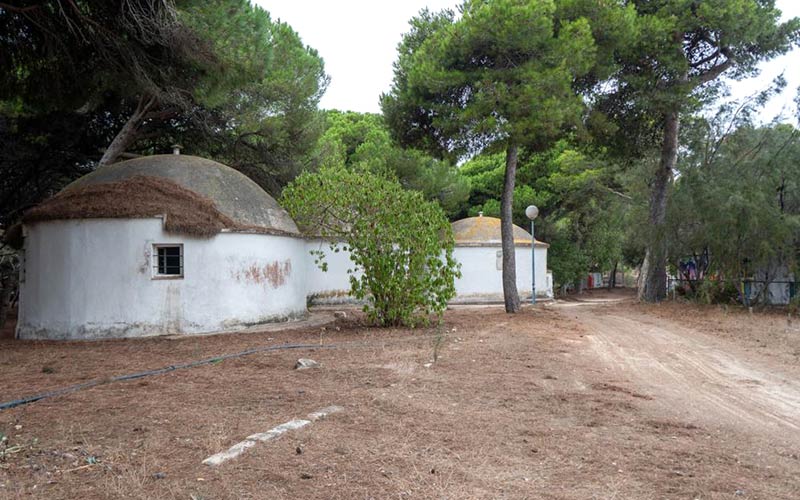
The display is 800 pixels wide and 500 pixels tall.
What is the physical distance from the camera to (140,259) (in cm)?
1330

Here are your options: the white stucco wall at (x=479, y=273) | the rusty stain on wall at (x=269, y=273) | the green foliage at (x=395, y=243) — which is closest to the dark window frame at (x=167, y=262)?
the rusty stain on wall at (x=269, y=273)

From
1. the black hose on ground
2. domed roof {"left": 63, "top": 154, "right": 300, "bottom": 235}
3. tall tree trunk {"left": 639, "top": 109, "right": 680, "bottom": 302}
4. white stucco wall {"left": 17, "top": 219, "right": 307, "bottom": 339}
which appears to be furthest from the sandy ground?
tall tree trunk {"left": 639, "top": 109, "right": 680, "bottom": 302}

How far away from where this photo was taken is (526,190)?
99.5ft

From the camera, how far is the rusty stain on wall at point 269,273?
14.5 meters

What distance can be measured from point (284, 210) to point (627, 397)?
1171 cm

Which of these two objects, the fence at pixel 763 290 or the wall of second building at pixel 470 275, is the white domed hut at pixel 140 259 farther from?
the fence at pixel 763 290

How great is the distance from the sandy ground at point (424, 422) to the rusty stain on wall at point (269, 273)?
332cm

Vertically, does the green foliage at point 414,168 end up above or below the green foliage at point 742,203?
above

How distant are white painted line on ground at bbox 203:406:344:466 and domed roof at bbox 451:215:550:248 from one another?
18777 millimetres

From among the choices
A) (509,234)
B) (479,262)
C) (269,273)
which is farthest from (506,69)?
(479,262)

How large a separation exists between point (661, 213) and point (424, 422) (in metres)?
17.8

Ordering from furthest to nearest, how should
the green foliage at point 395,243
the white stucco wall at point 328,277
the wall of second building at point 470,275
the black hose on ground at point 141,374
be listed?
1. the wall of second building at point 470,275
2. the white stucco wall at point 328,277
3. the green foliage at point 395,243
4. the black hose on ground at point 141,374

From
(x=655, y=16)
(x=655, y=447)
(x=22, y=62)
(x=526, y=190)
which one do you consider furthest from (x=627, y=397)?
(x=526, y=190)

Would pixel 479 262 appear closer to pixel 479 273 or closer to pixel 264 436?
pixel 479 273
